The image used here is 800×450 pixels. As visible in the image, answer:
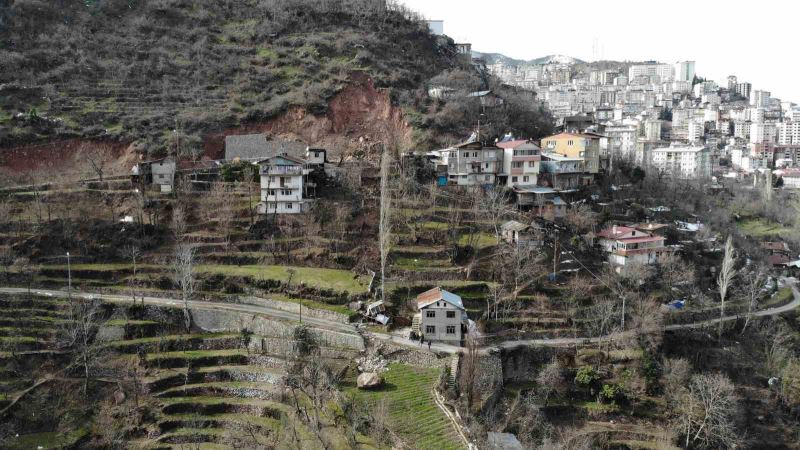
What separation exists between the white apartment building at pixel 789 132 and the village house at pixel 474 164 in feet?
303

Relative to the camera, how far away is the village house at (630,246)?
39.3 metres

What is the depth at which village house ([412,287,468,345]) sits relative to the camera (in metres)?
30.6

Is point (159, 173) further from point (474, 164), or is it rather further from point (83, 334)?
point (474, 164)

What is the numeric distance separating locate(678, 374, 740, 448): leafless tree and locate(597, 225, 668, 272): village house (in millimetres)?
10243

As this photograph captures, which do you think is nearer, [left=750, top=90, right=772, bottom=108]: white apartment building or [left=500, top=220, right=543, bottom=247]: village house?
[left=500, top=220, right=543, bottom=247]: village house

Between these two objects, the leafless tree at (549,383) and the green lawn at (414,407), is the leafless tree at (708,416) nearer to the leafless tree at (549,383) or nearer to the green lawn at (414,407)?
the leafless tree at (549,383)

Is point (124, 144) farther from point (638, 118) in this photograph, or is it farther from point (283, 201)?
point (638, 118)

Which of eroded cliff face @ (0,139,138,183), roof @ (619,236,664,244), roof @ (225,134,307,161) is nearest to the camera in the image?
roof @ (619,236,664,244)

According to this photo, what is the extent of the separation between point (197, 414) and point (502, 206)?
22532 millimetres

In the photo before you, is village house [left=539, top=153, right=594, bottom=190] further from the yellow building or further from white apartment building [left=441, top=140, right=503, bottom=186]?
white apartment building [left=441, top=140, right=503, bottom=186]

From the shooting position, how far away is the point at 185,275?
3177 cm

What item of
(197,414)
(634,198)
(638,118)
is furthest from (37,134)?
(638,118)

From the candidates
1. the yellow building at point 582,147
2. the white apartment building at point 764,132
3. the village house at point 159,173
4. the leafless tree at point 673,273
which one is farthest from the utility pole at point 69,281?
the white apartment building at point 764,132

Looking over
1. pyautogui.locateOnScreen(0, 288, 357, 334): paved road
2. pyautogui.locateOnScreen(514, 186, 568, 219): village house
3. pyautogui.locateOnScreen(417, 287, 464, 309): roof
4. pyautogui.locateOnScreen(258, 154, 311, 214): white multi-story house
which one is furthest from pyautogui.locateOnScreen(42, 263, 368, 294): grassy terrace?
pyautogui.locateOnScreen(514, 186, 568, 219): village house
